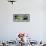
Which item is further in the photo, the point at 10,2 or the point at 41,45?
the point at 10,2

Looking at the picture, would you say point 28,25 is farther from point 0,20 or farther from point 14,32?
point 0,20

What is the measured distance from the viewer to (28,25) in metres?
4.96

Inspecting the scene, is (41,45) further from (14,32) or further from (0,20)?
(0,20)

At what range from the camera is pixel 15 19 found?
16.5 ft

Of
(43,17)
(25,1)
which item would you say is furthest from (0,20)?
(43,17)

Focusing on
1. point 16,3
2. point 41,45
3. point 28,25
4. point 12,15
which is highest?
point 16,3

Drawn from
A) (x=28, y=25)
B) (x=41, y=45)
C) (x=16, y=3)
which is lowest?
(x=41, y=45)

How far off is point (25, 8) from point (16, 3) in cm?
39

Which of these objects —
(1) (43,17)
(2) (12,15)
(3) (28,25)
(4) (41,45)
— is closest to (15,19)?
(2) (12,15)

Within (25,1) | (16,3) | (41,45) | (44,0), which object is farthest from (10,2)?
(41,45)

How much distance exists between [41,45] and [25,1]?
2229 millimetres

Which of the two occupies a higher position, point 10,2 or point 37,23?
point 10,2

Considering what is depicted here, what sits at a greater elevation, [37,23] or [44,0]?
[44,0]

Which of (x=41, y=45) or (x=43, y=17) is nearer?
(x=41, y=45)
